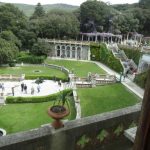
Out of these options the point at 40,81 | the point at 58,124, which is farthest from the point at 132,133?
the point at 40,81

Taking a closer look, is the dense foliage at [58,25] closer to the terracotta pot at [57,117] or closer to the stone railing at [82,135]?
the stone railing at [82,135]

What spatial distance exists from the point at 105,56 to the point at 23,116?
83.9ft

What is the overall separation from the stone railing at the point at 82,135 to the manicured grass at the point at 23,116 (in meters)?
15.7

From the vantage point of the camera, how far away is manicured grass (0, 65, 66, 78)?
1539 inches

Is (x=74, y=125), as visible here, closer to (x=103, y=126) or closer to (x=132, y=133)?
(x=103, y=126)

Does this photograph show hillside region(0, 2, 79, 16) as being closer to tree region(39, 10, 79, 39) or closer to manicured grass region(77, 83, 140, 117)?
tree region(39, 10, 79, 39)

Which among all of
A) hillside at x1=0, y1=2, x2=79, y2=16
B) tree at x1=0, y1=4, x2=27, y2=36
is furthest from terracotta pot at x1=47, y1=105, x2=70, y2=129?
hillside at x1=0, y1=2, x2=79, y2=16

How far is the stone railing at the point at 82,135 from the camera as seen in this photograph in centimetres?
548

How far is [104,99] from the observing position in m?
26.7

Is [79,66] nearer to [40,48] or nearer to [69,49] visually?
[40,48]

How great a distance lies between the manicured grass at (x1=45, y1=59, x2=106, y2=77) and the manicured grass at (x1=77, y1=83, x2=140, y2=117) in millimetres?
9385

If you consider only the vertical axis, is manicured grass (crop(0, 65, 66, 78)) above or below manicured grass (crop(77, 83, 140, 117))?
below

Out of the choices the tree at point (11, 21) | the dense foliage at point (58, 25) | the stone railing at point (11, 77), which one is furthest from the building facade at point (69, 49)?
the stone railing at point (11, 77)

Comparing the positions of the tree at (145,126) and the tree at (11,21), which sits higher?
the tree at (145,126)
